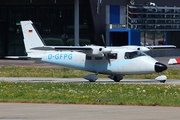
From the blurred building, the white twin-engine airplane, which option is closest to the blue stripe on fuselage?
the white twin-engine airplane

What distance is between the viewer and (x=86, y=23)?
57781 mm

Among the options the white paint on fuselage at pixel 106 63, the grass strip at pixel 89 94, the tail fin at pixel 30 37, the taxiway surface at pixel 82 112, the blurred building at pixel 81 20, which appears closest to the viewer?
the taxiway surface at pixel 82 112

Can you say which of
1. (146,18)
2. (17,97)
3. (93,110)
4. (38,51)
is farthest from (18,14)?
(93,110)

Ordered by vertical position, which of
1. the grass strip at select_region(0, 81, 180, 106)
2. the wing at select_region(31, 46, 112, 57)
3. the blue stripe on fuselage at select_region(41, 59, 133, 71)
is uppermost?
the wing at select_region(31, 46, 112, 57)

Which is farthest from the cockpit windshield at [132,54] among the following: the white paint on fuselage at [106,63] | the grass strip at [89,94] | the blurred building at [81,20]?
the blurred building at [81,20]

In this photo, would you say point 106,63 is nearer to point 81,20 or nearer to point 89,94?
point 89,94

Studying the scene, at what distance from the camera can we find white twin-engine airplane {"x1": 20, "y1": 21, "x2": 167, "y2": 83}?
1209 inches

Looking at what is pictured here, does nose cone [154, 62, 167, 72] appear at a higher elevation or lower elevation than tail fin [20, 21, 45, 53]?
lower

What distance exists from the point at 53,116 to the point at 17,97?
5.94 meters

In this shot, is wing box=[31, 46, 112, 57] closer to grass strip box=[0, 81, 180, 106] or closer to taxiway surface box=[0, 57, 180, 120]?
grass strip box=[0, 81, 180, 106]

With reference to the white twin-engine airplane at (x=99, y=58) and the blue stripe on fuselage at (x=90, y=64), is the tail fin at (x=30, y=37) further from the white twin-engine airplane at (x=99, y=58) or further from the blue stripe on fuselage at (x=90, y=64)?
the blue stripe on fuselage at (x=90, y=64)

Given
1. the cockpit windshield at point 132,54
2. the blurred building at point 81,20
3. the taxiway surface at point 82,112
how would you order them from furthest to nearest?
1. the blurred building at point 81,20
2. the cockpit windshield at point 132,54
3. the taxiway surface at point 82,112

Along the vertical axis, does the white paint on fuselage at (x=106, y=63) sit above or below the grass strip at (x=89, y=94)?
above

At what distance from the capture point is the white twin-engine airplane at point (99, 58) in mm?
30719
